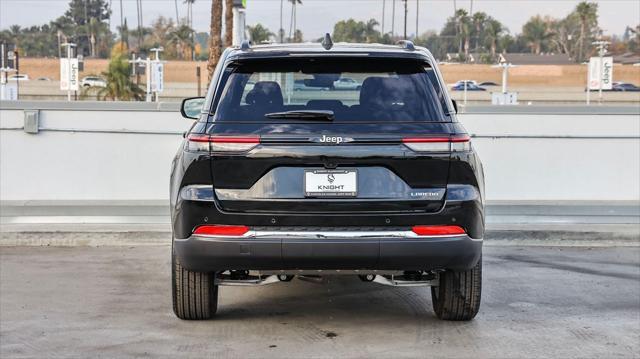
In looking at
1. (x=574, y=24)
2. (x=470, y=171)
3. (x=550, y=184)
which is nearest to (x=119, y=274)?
(x=470, y=171)

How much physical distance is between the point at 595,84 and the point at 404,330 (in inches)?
1419

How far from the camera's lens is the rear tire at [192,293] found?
20.4ft

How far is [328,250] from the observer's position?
18.3 feet

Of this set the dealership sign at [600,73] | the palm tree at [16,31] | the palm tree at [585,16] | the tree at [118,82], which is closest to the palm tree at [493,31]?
the palm tree at [585,16]

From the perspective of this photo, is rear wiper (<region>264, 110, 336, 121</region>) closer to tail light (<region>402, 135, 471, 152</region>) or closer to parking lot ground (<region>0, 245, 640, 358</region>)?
tail light (<region>402, 135, 471, 152</region>)

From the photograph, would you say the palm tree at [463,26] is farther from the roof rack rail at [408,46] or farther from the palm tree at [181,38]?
the roof rack rail at [408,46]

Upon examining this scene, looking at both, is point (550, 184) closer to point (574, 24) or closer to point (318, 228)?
point (318, 228)

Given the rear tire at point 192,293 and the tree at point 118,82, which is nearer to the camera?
the rear tire at point 192,293

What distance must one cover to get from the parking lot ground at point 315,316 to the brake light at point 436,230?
75 centimetres

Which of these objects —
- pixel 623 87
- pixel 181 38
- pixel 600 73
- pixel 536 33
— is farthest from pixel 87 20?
pixel 600 73

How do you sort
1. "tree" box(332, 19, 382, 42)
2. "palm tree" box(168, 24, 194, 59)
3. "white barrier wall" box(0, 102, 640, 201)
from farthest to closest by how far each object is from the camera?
"palm tree" box(168, 24, 194, 59)
"tree" box(332, 19, 382, 42)
"white barrier wall" box(0, 102, 640, 201)

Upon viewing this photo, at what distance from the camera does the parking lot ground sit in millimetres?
5875

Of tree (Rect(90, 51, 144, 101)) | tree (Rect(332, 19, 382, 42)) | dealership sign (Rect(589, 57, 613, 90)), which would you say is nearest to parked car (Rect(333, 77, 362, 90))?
dealership sign (Rect(589, 57, 613, 90))

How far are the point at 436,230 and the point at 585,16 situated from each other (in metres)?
113
